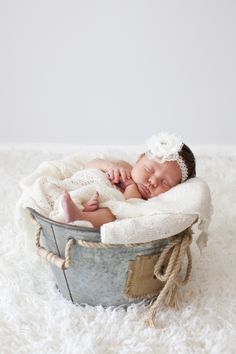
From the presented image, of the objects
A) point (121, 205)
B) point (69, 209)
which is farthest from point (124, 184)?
point (69, 209)

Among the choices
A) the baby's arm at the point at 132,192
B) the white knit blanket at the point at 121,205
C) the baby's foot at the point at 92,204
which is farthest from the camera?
the baby's arm at the point at 132,192

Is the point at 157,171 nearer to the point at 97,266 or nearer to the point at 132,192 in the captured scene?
the point at 132,192

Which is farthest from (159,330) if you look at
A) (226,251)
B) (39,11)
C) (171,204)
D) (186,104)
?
(39,11)

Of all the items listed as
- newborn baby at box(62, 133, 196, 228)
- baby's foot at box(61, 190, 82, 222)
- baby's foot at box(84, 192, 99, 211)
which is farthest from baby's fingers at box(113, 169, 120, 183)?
baby's foot at box(61, 190, 82, 222)

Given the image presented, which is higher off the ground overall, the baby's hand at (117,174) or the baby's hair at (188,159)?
the baby's hair at (188,159)

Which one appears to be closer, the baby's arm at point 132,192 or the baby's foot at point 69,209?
the baby's foot at point 69,209

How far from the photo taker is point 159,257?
43.0 inches

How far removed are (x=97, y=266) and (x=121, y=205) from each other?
16 centimetres

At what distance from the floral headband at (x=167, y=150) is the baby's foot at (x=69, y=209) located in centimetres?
27

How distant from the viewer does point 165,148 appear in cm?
121

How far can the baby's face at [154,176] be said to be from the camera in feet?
4.01

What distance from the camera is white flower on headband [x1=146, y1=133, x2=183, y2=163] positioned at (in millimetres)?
1211

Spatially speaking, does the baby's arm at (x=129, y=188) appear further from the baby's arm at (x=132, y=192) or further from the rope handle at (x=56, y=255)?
the rope handle at (x=56, y=255)

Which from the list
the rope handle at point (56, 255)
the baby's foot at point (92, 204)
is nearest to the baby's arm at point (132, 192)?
the baby's foot at point (92, 204)
